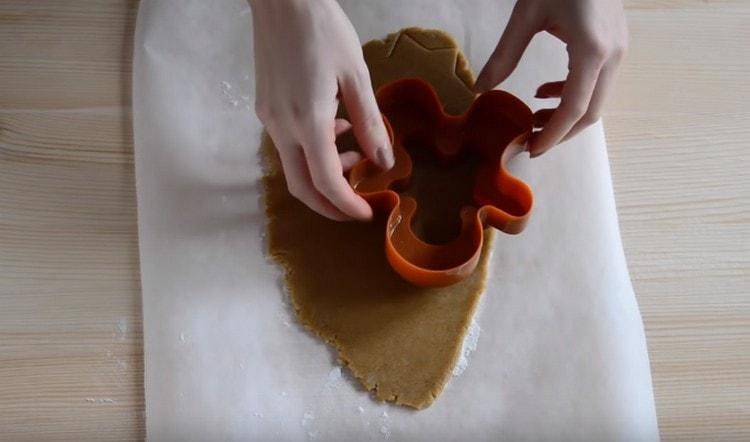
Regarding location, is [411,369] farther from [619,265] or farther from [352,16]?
[352,16]

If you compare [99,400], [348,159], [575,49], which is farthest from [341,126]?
[99,400]

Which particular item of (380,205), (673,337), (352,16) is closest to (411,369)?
(380,205)

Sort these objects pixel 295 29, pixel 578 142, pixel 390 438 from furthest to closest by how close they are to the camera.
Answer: pixel 578 142, pixel 390 438, pixel 295 29

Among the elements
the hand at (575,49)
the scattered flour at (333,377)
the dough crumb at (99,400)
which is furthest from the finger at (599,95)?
the dough crumb at (99,400)

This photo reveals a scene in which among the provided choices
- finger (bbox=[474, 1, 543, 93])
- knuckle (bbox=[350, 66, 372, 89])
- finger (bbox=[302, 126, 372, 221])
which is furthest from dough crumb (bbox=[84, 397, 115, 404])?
finger (bbox=[474, 1, 543, 93])

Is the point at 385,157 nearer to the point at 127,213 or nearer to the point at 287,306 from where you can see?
the point at 287,306

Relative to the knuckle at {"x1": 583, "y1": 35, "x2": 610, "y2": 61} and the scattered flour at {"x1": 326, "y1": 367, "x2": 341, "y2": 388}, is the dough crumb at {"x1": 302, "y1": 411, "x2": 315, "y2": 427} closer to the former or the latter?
the scattered flour at {"x1": 326, "y1": 367, "x2": 341, "y2": 388}
